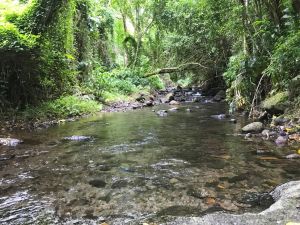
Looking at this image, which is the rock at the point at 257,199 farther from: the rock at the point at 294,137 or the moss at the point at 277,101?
the moss at the point at 277,101

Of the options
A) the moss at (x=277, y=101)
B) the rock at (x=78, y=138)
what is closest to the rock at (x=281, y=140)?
the moss at (x=277, y=101)

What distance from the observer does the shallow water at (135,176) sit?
359 cm

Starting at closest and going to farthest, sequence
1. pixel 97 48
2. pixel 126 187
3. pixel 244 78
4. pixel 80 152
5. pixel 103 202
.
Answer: pixel 103 202 < pixel 126 187 < pixel 80 152 < pixel 244 78 < pixel 97 48

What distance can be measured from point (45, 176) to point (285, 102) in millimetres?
6240

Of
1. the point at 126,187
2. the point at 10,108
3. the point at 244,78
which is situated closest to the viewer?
the point at 126,187

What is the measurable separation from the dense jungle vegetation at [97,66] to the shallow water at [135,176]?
2.26 meters

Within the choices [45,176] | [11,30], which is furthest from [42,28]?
[45,176]

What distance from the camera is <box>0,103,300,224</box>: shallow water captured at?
359 cm

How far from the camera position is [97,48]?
21469 mm

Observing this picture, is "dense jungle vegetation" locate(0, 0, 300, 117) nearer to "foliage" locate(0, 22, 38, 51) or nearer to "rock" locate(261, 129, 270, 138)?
"foliage" locate(0, 22, 38, 51)

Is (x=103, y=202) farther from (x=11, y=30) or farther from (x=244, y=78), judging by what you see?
(x=244, y=78)

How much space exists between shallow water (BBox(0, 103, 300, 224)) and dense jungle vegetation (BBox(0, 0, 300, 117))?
7.41ft

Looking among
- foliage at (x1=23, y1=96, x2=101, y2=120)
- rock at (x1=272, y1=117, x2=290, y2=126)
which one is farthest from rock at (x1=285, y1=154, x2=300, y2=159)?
foliage at (x1=23, y1=96, x2=101, y2=120)

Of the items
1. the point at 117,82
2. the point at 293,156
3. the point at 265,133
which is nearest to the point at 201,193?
the point at 293,156
